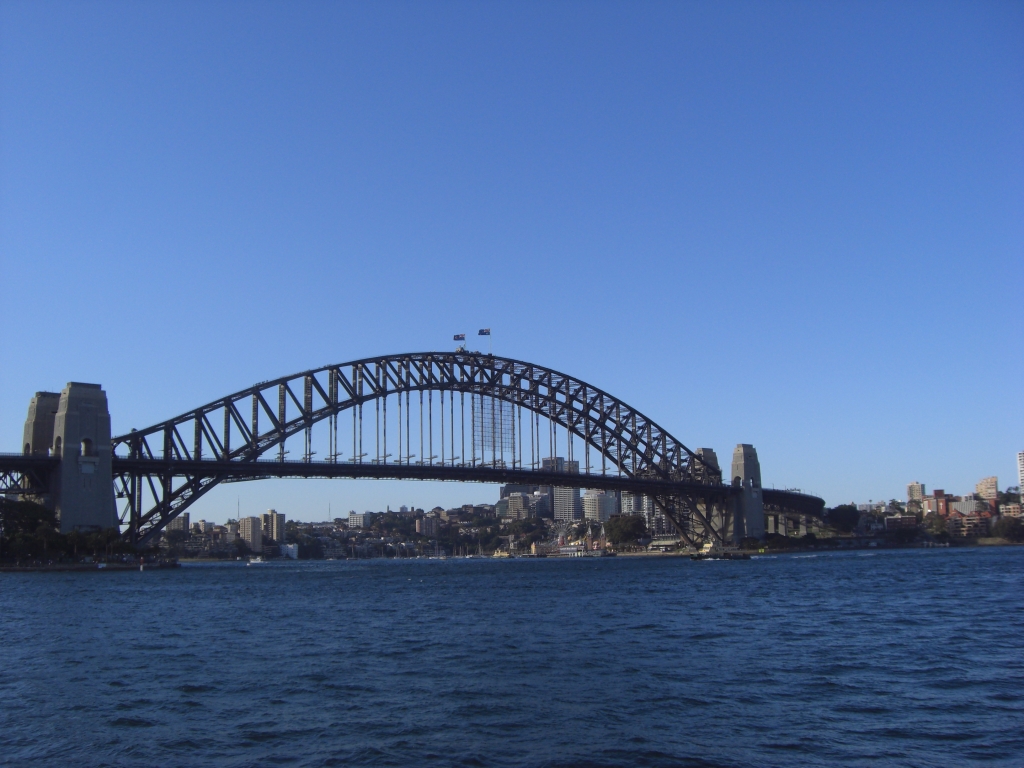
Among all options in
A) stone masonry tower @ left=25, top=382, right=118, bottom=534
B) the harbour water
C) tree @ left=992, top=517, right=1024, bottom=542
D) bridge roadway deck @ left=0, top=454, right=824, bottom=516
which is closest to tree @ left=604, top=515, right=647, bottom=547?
bridge roadway deck @ left=0, top=454, right=824, bottom=516

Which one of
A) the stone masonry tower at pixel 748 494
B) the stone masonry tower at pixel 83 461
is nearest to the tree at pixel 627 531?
the stone masonry tower at pixel 748 494

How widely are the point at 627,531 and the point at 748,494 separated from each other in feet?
148

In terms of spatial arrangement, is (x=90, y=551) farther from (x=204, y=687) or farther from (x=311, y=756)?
(x=311, y=756)

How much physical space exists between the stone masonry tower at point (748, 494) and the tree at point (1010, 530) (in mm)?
61323

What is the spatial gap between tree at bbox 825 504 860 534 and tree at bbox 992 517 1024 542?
22758 mm

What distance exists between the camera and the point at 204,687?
20.8 meters

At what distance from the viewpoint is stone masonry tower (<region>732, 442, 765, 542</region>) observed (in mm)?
109438

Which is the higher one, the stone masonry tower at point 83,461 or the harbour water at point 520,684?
the stone masonry tower at point 83,461

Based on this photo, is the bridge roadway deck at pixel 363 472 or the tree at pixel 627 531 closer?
the bridge roadway deck at pixel 363 472

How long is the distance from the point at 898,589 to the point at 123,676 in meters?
36.4

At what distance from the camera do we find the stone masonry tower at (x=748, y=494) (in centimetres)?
10944

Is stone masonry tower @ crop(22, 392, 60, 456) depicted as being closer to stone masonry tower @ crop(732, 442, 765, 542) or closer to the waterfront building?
stone masonry tower @ crop(732, 442, 765, 542)

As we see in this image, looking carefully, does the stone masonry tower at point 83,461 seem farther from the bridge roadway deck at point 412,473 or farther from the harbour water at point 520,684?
the harbour water at point 520,684

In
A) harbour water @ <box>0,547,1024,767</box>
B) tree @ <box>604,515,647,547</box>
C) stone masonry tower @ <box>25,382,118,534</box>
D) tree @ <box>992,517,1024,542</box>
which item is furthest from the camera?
tree @ <box>604,515,647,547</box>
